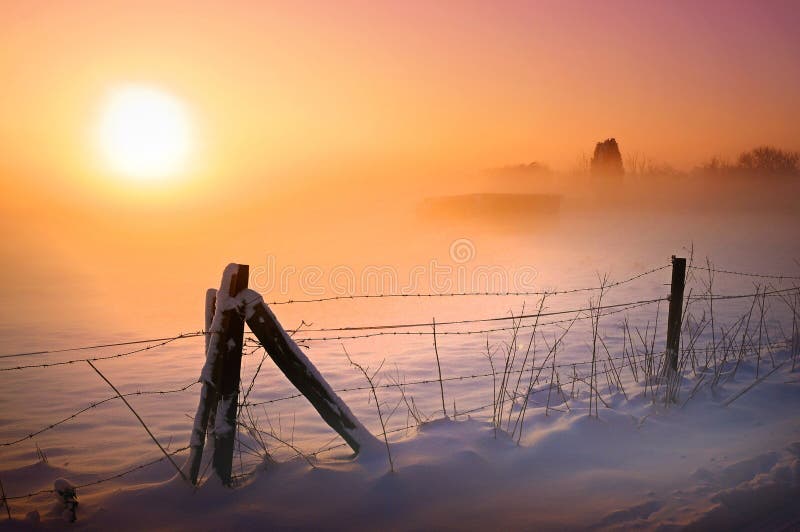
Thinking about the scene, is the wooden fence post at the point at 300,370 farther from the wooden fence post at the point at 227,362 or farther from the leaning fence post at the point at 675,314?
the leaning fence post at the point at 675,314

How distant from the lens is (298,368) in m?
3.58

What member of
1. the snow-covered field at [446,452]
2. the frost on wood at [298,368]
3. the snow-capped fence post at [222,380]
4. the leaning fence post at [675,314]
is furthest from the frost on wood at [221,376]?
the leaning fence post at [675,314]

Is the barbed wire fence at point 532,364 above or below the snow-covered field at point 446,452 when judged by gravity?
above

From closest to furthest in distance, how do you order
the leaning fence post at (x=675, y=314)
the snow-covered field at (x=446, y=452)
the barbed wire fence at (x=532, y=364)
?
the snow-covered field at (x=446, y=452)
the barbed wire fence at (x=532, y=364)
the leaning fence post at (x=675, y=314)

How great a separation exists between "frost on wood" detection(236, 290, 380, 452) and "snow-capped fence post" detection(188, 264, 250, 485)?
0.11 meters

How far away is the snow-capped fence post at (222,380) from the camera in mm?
3373

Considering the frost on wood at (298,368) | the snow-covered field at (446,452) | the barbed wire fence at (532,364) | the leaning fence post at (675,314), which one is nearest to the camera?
the snow-covered field at (446,452)

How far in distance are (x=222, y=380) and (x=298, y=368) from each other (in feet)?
1.70

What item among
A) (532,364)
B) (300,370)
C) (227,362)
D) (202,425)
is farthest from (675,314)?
(202,425)

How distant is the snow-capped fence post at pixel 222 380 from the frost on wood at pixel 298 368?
0.11m

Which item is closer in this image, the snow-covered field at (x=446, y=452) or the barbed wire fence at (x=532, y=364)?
the snow-covered field at (x=446, y=452)

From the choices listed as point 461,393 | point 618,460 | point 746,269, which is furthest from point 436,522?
point 746,269

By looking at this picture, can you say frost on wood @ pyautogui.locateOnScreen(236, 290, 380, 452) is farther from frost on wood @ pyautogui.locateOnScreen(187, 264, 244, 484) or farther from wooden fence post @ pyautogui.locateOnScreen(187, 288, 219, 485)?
wooden fence post @ pyautogui.locateOnScreen(187, 288, 219, 485)

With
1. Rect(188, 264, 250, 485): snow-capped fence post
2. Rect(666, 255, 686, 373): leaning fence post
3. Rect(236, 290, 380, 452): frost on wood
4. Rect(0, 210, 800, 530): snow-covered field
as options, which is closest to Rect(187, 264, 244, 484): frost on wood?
Rect(188, 264, 250, 485): snow-capped fence post
